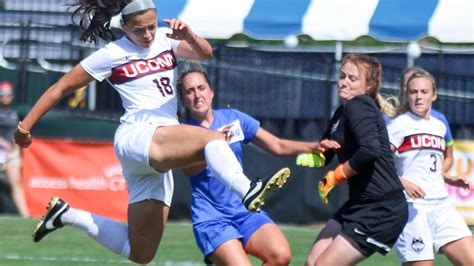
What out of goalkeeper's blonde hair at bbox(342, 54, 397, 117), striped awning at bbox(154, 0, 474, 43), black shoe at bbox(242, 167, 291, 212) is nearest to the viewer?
black shoe at bbox(242, 167, 291, 212)

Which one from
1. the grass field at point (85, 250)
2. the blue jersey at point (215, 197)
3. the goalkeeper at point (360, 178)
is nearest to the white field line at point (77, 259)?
the grass field at point (85, 250)

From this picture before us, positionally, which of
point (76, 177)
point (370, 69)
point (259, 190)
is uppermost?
point (370, 69)

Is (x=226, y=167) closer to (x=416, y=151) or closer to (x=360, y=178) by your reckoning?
(x=360, y=178)

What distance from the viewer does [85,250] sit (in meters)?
Answer: 10.7

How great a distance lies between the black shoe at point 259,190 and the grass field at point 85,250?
3.43 meters

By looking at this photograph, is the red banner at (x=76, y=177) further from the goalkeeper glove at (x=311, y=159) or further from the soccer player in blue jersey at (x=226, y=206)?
the goalkeeper glove at (x=311, y=159)

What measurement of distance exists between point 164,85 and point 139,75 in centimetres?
17

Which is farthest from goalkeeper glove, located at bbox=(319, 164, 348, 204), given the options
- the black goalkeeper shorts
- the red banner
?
the red banner

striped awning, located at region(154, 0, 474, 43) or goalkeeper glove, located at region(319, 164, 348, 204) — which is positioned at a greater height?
striped awning, located at region(154, 0, 474, 43)

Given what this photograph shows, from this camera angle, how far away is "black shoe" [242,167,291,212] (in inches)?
251

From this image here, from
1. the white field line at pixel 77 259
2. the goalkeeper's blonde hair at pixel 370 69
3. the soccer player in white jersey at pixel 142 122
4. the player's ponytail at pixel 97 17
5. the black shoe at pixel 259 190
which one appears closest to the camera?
the black shoe at pixel 259 190

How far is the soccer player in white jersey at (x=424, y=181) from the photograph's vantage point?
7645 millimetres

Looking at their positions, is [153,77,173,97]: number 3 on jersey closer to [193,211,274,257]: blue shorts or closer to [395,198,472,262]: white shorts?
[193,211,274,257]: blue shorts

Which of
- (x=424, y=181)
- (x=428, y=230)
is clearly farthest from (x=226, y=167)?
(x=424, y=181)
